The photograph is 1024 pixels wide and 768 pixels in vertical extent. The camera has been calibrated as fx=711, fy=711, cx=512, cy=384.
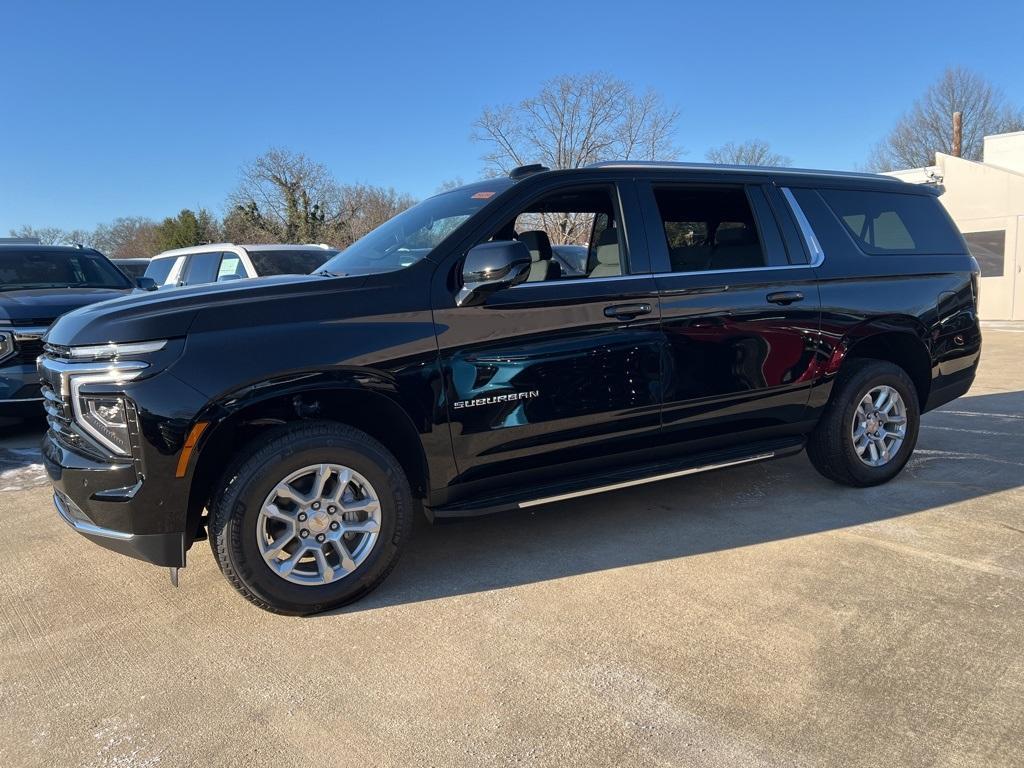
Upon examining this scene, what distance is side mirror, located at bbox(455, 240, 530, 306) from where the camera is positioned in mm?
3123

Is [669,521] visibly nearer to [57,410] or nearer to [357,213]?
[57,410]

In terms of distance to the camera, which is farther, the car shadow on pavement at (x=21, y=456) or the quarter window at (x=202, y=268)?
the quarter window at (x=202, y=268)

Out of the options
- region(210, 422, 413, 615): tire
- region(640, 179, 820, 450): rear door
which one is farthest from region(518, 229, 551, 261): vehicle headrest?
region(210, 422, 413, 615): tire

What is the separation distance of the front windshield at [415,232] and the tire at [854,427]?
2470 millimetres

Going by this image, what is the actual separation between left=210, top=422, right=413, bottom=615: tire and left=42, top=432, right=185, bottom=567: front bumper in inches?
7.4

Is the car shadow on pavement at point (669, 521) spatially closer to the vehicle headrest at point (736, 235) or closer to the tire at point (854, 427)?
the tire at point (854, 427)

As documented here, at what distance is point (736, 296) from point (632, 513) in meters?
1.41

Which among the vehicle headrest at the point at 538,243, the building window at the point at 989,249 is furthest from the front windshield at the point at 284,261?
the building window at the point at 989,249

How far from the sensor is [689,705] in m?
2.43

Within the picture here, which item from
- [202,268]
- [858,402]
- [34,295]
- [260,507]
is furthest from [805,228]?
[202,268]

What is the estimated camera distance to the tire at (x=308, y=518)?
2.91 meters

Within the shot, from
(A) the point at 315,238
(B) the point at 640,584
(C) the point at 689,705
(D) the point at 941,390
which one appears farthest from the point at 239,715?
(A) the point at 315,238

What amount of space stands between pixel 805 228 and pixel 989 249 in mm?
16902

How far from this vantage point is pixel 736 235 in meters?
4.26
